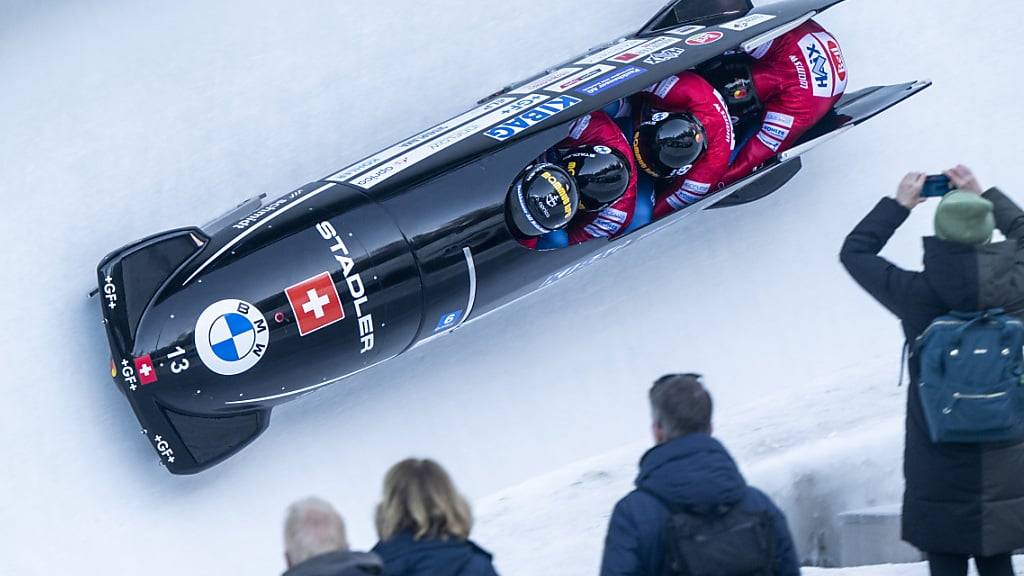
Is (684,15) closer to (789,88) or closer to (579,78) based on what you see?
(789,88)

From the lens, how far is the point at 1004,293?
10.8 ft

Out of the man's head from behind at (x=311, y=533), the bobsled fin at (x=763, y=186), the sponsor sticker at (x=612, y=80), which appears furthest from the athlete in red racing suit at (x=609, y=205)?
the man's head from behind at (x=311, y=533)

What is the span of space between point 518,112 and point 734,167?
1.18m

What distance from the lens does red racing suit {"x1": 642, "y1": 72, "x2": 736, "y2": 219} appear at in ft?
16.3

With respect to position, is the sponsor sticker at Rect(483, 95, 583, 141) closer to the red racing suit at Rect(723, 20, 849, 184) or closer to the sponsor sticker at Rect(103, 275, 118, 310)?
the red racing suit at Rect(723, 20, 849, 184)

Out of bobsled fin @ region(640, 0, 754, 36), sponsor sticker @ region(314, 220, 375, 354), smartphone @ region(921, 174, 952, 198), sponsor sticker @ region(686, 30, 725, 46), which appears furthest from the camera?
bobsled fin @ region(640, 0, 754, 36)

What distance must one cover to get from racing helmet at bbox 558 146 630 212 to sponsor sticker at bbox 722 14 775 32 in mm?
1094

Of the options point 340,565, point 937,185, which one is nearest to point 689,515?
point 340,565

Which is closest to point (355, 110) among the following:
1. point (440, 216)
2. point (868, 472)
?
point (440, 216)

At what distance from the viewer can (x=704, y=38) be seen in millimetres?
5141

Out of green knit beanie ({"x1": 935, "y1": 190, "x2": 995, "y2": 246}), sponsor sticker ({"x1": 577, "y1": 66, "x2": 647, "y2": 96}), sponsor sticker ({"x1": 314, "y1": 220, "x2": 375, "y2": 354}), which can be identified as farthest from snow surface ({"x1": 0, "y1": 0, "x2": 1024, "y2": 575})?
green knit beanie ({"x1": 935, "y1": 190, "x2": 995, "y2": 246})

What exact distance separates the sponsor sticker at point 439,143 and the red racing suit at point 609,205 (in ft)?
0.72

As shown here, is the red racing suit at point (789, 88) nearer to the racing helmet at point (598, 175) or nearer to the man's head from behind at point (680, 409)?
the racing helmet at point (598, 175)

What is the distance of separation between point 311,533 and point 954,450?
79.1 inches
